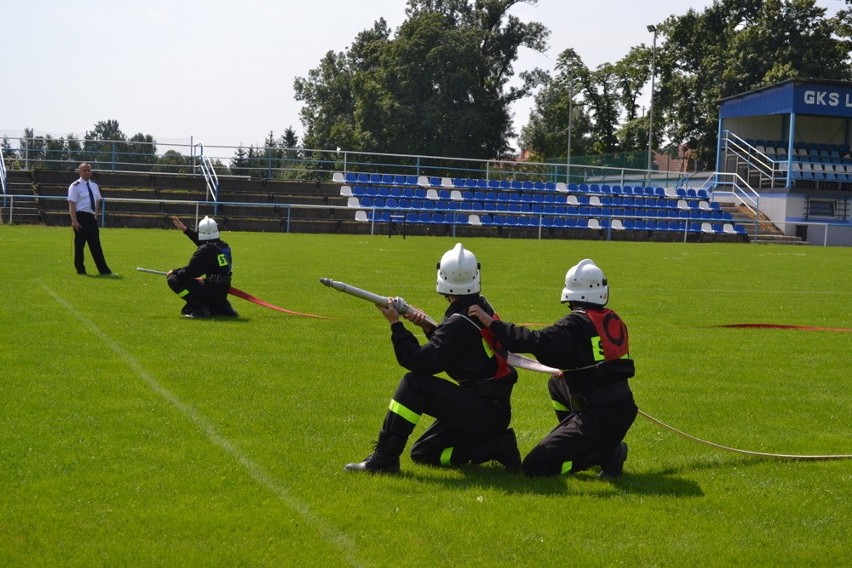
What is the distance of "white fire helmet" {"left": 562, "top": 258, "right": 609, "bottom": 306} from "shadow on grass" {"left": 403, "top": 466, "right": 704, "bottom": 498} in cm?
112

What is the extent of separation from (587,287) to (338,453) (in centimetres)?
197

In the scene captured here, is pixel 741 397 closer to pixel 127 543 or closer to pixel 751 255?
pixel 127 543

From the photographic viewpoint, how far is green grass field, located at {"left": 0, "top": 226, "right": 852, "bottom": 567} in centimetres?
500

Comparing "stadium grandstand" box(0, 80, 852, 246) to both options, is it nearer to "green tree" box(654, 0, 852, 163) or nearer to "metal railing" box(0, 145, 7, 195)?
"metal railing" box(0, 145, 7, 195)

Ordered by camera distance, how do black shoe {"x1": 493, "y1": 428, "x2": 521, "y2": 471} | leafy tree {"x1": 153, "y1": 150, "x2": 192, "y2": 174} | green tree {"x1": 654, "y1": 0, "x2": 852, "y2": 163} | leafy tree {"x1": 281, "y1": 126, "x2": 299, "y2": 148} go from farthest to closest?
leafy tree {"x1": 281, "y1": 126, "x2": 299, "y2": 148}, green tree {"x1": 654, "y1": 0, "x2": 852, "y2": 163}, leafy tree {"x1": 153, "y1": 150, "x2": 192, "y2": 174}, black shoe {"x1": 493, "y1": 428, "x2": 521, "y2": 471}

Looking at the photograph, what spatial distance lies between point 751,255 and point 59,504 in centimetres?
3086

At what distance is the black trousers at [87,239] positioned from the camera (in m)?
18.4

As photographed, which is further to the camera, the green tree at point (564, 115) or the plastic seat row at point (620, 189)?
the green tree at point (564, 115)

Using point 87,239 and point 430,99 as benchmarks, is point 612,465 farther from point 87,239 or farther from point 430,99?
point 430,99

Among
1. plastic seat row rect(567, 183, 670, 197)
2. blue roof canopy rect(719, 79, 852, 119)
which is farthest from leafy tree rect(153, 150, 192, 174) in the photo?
blue roof canopy rect(719, 79, 852, 119)

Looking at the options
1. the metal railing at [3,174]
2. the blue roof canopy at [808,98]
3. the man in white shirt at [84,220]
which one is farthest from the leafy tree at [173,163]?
the blue roof canopy at [808,98]

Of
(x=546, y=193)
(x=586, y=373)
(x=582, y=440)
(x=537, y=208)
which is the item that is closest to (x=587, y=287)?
(x=586, y=373)

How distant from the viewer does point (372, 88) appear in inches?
2717

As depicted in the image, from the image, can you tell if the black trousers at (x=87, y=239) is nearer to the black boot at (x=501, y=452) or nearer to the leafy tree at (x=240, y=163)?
the black boot at (x=501, y=452)
